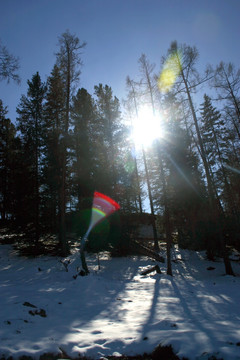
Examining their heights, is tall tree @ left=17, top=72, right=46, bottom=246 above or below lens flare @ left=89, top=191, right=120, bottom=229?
above

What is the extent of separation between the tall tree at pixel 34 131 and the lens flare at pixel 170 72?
10.6 meters

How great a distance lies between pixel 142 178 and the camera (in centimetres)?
2316

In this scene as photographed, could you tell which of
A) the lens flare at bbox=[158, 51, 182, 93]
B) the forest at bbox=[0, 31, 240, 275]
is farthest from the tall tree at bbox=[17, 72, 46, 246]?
the lens flare at bbox=[158, 51, 182, 93]

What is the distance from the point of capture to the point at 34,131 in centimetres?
1833

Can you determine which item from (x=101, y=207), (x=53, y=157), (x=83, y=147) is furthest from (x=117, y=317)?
(x=83, y=147)

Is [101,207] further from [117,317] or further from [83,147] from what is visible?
[117,317]

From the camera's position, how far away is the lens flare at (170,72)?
13.8 metres

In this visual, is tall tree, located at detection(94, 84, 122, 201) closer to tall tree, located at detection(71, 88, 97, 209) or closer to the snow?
tall tree, located at detection(71, 88, 97, 209)

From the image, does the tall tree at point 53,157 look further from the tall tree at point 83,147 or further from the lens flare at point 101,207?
the lens flare at point 101,207

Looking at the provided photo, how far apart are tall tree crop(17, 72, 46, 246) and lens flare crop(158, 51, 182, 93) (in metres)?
10.6

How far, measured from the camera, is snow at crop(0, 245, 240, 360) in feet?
11.9

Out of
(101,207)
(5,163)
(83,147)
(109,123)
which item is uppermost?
(109,123)

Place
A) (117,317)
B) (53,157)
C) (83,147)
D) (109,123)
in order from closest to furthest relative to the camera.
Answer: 1. (117,317)
2. (53,157)
3. (83,147)
4. (109,123)

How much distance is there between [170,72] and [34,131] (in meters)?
12.2
